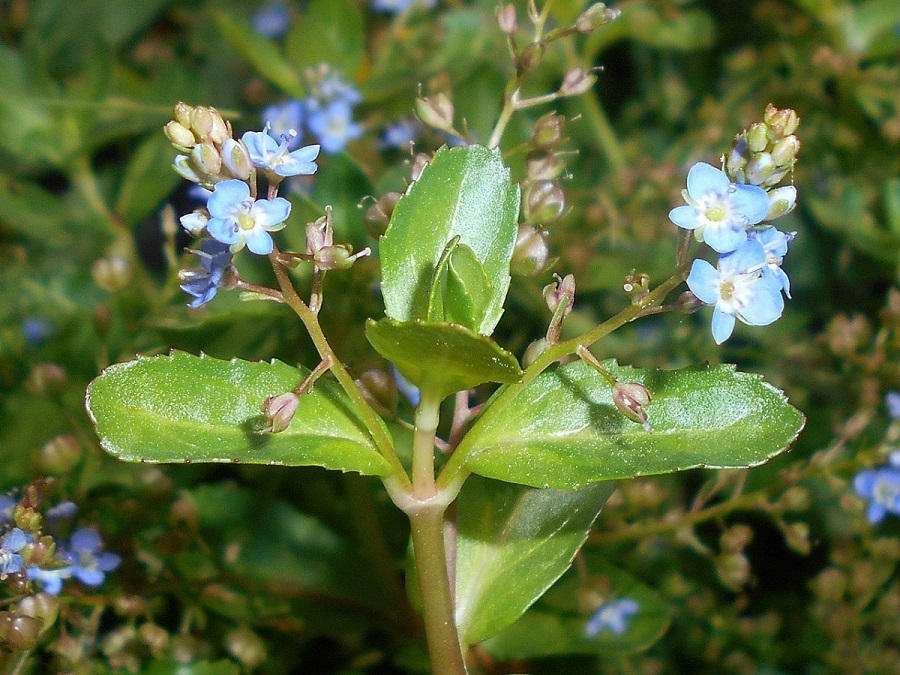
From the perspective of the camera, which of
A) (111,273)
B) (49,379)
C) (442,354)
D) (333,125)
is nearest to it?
(442,354)

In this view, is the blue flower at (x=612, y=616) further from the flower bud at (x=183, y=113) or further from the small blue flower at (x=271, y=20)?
the small blue flower at (x=271, y=20)

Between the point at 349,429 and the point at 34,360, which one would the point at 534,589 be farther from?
the point at 34,360

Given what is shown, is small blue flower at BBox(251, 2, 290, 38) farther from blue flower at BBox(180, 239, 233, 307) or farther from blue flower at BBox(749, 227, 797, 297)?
blue flower at BBox(749, 227, 797, 297)

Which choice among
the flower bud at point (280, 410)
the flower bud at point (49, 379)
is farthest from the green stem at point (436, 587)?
the flower bud at point (49, 379)

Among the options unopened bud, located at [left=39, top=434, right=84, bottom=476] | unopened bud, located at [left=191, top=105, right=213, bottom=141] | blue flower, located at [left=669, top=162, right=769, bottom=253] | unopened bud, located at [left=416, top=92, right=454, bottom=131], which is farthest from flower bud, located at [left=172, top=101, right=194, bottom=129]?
unopened bud, located at [left=39, top=434, right=84, bottom=476]

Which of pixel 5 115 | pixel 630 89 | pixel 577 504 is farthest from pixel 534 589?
pixel 630 89

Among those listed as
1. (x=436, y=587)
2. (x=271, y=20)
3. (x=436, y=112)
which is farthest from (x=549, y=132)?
(x=271, y=20)

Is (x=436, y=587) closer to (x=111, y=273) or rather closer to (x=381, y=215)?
(x=381, y=215)
